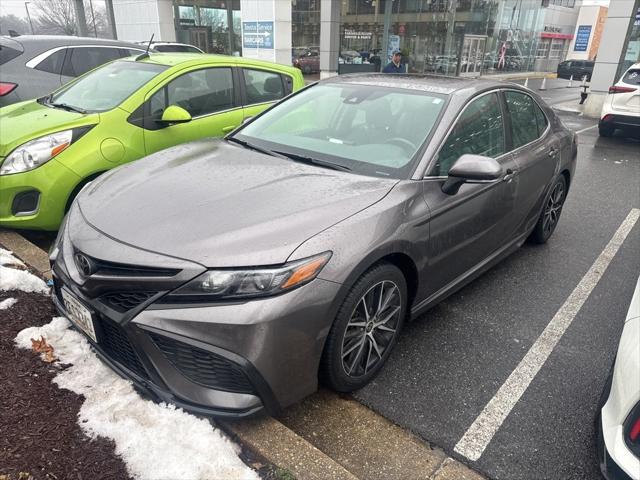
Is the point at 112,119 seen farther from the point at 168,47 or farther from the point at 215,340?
the point at 168,47

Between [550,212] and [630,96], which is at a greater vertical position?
[630,96]

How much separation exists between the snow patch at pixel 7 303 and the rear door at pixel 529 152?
3427mm

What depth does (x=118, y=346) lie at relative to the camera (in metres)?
2.20

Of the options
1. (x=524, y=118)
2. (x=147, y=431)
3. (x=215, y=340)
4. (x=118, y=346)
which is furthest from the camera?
(x=524, y=118)

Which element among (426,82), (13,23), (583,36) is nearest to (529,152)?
(426,82)

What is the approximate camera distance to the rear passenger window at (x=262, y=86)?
206 inches

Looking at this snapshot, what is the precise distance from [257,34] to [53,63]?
13.1 metres

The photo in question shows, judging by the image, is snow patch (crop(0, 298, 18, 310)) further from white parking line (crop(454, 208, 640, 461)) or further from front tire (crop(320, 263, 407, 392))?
white parking line (crop(454, 208, 640, 461))

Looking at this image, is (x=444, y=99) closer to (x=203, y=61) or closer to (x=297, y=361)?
(x=297, y=361)

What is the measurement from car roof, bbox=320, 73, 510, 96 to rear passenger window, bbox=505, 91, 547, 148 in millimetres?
154

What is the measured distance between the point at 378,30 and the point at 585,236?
21979mm

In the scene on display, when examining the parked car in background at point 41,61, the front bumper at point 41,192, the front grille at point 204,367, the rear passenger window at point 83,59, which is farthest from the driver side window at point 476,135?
the rear passenger window at point 83,59

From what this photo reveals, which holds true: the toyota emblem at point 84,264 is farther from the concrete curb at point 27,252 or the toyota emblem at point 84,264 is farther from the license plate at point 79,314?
the concrete curb at point 27,252

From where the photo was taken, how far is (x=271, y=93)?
5.49m
